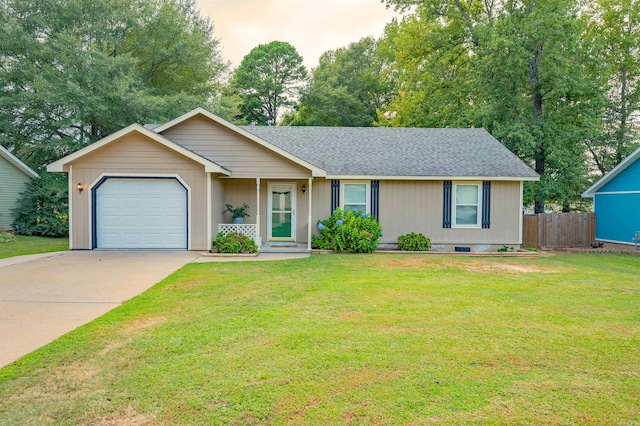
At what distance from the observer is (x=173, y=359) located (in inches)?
158

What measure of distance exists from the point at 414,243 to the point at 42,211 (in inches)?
637

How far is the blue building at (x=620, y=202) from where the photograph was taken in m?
15.5

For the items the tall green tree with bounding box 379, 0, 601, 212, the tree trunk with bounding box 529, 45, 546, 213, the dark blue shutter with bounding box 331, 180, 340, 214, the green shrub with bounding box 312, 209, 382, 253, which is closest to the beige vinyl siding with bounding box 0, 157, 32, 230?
the green shrub with bounding box 312, 209, 382, 253

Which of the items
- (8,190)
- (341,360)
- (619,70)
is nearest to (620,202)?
(619,70)

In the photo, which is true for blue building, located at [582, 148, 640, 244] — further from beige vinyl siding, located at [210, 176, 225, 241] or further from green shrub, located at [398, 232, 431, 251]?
beige vinyl siding, located at [210, 176, 225, 241]

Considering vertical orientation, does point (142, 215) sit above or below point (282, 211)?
below

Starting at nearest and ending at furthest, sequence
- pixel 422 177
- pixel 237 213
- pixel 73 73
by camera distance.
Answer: pixel 237 213
pixel 422 177
pixel 73 73

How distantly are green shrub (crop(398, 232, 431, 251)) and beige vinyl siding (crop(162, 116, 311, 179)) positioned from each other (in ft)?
13.0

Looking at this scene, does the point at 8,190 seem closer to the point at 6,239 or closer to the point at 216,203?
the point at 6,239

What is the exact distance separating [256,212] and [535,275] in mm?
8501

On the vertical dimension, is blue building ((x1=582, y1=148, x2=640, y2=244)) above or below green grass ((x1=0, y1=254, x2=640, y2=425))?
above

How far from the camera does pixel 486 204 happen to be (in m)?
13.7

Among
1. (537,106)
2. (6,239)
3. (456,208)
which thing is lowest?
(6,239)

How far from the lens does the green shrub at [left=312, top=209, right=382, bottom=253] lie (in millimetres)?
12539
